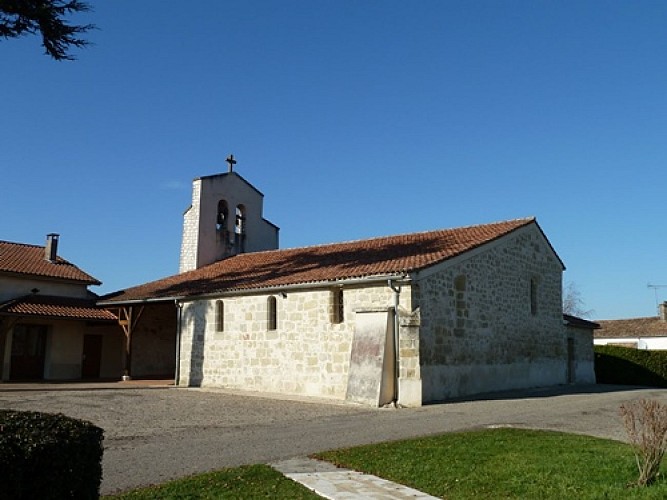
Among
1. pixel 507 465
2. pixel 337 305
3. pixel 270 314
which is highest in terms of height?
pixel 337 305

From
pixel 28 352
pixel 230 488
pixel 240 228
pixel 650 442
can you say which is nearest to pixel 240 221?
pixel 240 228

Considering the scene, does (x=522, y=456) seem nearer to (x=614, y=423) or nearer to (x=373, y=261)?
(x=614, y=423)

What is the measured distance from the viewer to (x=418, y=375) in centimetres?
1553

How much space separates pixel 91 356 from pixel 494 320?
16.7 metres

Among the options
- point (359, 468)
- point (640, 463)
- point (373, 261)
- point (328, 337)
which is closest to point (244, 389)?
point (328, 337)

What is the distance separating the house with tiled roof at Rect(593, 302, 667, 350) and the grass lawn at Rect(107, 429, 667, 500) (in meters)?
32.6

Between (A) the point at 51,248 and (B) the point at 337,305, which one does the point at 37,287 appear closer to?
(A) the point at 51,248

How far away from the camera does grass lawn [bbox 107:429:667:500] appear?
621 cm

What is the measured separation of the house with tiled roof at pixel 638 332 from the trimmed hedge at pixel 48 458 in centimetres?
3833

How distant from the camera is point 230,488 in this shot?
639 cm

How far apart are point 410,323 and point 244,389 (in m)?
6.79

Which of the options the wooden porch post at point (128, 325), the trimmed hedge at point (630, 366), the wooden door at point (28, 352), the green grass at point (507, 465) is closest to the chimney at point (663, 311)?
the trimmed hedge at point (630, 366)

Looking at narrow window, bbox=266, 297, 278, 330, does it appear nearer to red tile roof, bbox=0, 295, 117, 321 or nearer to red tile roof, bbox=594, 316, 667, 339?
red tile roof, bbox=0, 295, 117, 321

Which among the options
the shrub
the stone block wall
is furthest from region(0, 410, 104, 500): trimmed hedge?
the stone block wall
